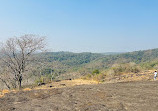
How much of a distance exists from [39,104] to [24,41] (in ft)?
29.2

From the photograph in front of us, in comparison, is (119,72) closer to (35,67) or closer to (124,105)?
(35,67)

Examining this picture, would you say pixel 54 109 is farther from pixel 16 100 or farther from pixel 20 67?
pixel 20 67

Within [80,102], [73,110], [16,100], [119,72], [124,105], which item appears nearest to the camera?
[73,110]

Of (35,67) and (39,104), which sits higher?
(35,67)

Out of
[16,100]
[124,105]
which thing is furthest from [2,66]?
[124,105]

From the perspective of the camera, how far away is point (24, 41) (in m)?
15.1

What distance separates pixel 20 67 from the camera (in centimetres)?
1505

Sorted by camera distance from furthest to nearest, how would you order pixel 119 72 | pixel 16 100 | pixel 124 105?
pixel 119 72
pixel 16 100
pixel 124 105

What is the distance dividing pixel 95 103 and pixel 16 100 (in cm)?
464

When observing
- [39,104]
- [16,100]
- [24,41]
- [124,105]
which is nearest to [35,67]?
[24,41]

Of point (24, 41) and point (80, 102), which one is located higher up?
point (24, 41)

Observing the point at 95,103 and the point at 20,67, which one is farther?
the point at 20,67

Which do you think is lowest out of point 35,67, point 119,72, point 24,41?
point 119,72

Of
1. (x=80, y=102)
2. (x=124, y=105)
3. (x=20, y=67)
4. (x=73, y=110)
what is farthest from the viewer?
(x=20, y=67)
